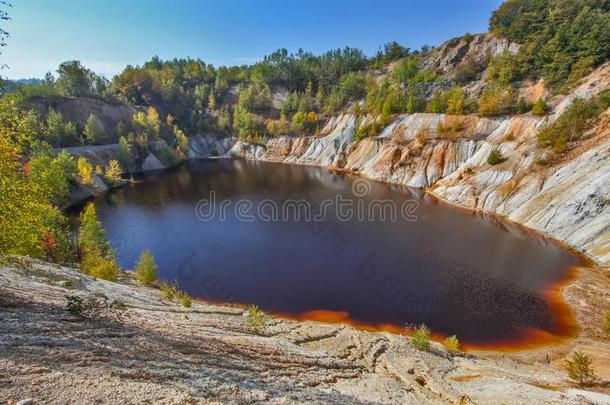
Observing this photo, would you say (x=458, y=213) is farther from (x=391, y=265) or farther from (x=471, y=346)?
(x=471, y=346)

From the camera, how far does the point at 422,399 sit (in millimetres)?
A: 15055

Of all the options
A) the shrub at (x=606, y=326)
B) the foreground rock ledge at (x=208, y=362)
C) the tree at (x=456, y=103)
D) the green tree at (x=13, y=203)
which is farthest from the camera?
the tree at (x=456, y=103)

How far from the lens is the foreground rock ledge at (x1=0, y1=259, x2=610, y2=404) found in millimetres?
9148

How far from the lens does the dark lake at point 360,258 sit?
30.0 metres

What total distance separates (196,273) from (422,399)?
28.1 meters

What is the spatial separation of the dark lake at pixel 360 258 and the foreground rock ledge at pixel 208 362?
6989mm

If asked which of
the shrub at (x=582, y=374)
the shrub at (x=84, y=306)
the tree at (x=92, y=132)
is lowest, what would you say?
the shrub at (x=582, y=374)

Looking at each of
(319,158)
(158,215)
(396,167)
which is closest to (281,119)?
(319,158)

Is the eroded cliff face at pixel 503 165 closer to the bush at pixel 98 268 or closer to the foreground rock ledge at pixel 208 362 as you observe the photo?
the foreground rock ledge at pixel 208 362

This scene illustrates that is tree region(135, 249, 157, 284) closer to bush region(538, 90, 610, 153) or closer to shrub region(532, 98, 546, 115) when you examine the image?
bush region(538, 90, 610, 153)

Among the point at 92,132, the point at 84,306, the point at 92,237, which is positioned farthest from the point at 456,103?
the point at 92,132

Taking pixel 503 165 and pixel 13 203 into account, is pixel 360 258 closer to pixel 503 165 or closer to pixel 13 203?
pixel 13 203

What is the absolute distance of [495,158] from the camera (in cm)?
6266

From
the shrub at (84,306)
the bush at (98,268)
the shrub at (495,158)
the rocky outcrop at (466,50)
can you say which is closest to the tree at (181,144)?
the bush at (98,268)
